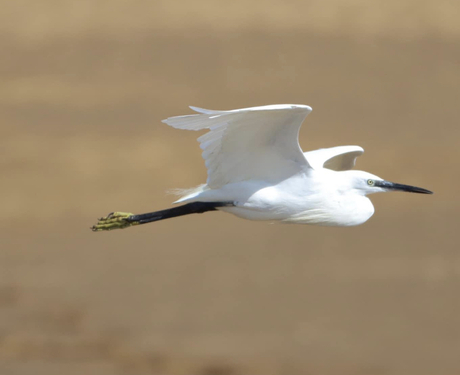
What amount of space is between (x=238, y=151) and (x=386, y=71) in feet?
27.9

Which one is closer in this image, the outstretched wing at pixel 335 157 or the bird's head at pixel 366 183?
the bird's head at pixel 366 183

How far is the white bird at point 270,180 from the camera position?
19.1ft

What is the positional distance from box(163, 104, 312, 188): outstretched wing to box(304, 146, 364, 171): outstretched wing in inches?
23.0

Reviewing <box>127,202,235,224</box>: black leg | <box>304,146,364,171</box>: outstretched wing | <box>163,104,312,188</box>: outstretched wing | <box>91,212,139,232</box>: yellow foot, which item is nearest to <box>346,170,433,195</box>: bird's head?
<box>304,146,364,171</box>: outstretched wing

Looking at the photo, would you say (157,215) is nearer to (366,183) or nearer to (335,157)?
(366,183)

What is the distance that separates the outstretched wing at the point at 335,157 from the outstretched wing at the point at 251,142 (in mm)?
585

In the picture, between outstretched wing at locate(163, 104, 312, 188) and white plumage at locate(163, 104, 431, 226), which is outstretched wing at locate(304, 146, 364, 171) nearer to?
white plumage at locate(163, 104, 431, 226)

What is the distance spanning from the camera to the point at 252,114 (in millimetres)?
5637

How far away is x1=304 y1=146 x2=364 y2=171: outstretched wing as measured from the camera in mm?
6777

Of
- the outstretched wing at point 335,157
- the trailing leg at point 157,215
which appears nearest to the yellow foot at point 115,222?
the trailing leg at point 157,215

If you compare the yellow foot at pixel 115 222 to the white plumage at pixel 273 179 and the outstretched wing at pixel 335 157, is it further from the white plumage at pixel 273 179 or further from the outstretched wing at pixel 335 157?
the outstretched wing at pixel 335 157

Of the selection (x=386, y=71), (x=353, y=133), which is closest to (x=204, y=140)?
(x=353, y=133)

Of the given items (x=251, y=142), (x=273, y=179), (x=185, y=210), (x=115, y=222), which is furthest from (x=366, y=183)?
(x=115, y=222)

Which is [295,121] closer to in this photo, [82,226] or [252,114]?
[252,114]
